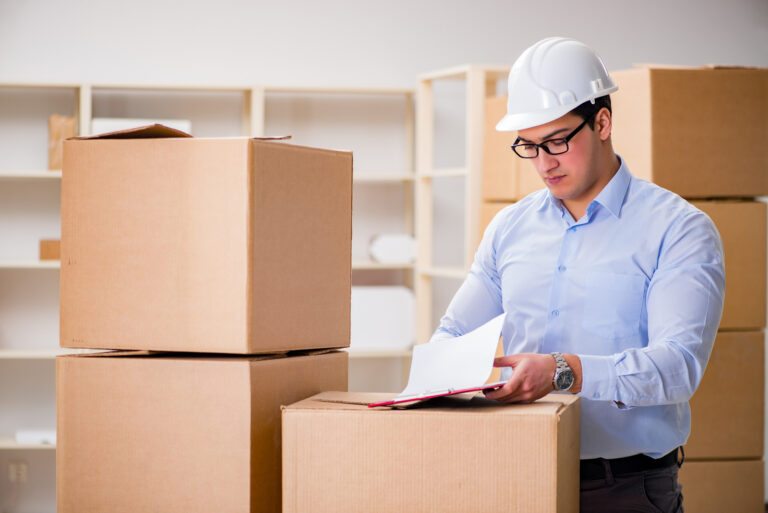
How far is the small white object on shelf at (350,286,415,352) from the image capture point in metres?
3.62

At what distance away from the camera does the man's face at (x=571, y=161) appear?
1.36 metres

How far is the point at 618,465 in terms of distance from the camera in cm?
131

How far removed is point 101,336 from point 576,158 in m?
0.78

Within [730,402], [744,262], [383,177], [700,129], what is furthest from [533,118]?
[383,177]

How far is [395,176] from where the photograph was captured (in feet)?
12.0

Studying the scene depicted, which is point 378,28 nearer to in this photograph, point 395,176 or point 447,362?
point 395,176

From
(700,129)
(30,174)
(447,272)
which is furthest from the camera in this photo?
(30,174)

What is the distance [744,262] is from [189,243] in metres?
1.94

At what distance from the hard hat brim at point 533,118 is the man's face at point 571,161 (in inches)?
0.7

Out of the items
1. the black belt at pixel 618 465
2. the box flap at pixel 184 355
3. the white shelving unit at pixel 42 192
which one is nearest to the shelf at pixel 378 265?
the white shelving unit at pixel 42 192

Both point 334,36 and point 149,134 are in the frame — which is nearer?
point 149,134

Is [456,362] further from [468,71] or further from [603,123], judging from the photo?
[468,71]

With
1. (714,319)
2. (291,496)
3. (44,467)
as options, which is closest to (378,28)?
(44,467)

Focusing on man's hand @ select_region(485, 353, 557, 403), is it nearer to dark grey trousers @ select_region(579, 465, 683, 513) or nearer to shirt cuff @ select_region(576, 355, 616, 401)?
shirt cuff @ select_region(576, 355, 616, 401)
